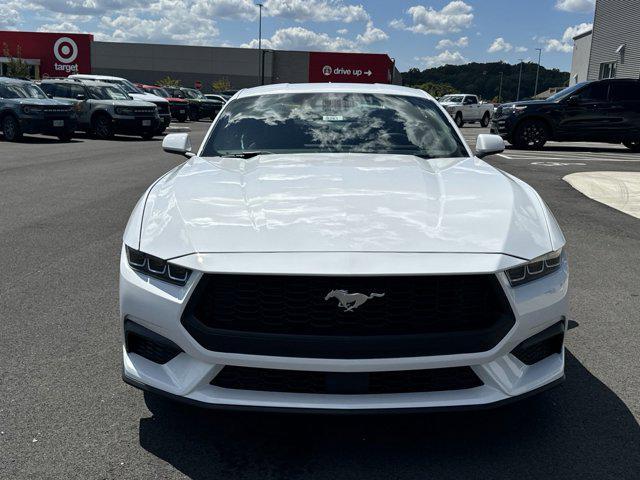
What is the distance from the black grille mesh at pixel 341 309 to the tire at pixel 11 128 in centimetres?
1850

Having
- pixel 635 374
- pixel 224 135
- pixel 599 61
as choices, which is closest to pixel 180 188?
pixel 224 135

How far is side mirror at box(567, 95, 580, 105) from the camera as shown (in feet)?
60.2

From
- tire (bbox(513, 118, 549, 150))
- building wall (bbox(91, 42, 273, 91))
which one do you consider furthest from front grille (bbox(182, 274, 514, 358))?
building wall (bbox(91, 42, 273, 91))

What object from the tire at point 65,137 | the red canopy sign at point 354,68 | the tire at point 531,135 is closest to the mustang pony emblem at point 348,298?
the tire at point 531,135

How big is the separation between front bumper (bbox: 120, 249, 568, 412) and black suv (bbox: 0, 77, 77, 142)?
17974mm

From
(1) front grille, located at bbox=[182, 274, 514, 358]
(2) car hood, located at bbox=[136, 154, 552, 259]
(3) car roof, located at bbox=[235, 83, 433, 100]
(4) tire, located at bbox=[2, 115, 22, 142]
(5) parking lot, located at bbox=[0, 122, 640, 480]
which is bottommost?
(5) parking lot, located at bbox=[0, 122, 640, 480]

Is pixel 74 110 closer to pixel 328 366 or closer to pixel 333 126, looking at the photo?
pixel 333 126

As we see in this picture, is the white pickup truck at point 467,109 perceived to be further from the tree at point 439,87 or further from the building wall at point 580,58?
the tree at point 439,87

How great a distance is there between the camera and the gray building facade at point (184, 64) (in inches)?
2982

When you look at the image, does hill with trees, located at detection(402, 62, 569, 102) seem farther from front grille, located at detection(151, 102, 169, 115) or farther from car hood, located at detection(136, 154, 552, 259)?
car hood, located at detection(136, 154, 552, 259)

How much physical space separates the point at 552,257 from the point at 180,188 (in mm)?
1757

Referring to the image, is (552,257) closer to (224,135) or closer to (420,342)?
(420,342)

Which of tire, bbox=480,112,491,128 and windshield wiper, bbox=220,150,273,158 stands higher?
windshield wiper, bbox=220,150,273,158

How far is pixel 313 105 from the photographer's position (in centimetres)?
457
